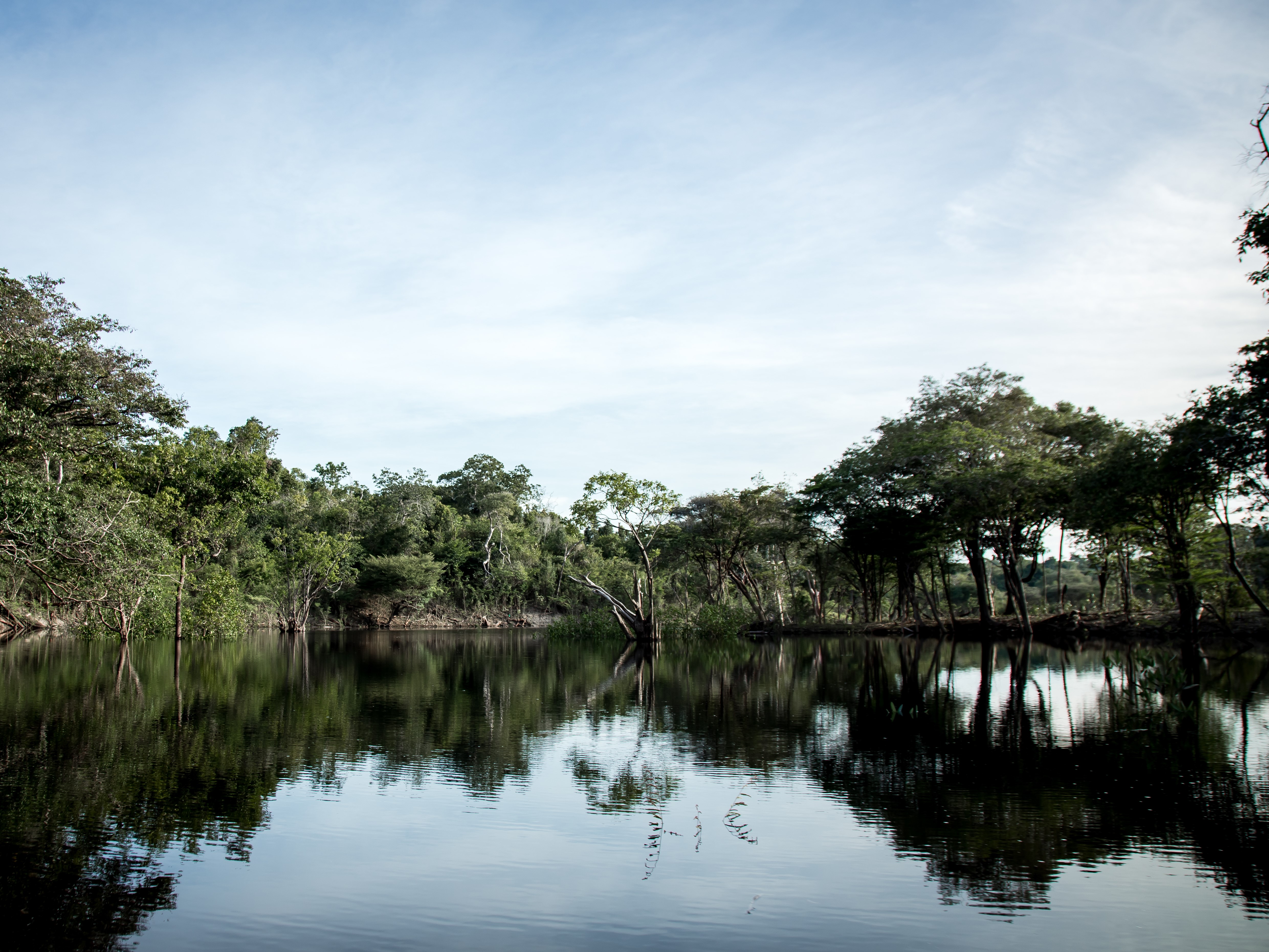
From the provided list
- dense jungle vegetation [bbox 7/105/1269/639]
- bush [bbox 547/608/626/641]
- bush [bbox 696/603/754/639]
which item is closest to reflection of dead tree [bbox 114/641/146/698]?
dense jungle vegetation [bbox 7/105/1269/639]

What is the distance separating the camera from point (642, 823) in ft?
24.1

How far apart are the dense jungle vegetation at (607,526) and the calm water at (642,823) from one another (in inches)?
237

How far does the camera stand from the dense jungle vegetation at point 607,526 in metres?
18.0

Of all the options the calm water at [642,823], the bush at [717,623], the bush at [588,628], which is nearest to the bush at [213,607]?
the calm water at [642,823]

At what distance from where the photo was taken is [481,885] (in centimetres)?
584

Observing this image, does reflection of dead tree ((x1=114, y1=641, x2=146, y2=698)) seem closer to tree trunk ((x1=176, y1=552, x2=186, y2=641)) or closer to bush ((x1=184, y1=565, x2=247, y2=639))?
tree trunk ((x1=176, y1=552, x2=186, y2=641))

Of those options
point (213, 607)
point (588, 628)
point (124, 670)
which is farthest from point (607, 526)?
point (124, 670)

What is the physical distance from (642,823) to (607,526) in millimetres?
32963

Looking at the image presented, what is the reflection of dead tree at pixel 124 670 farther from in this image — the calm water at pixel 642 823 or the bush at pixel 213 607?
the bush at pixel 213 607

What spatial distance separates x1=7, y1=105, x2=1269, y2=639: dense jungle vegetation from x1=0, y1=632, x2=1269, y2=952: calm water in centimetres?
603

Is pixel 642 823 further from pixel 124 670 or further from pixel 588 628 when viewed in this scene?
pixel 588 628

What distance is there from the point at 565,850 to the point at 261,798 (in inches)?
134

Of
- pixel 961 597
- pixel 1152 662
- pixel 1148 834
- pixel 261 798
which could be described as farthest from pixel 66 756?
pixel 961 597

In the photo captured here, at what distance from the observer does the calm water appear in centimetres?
511
